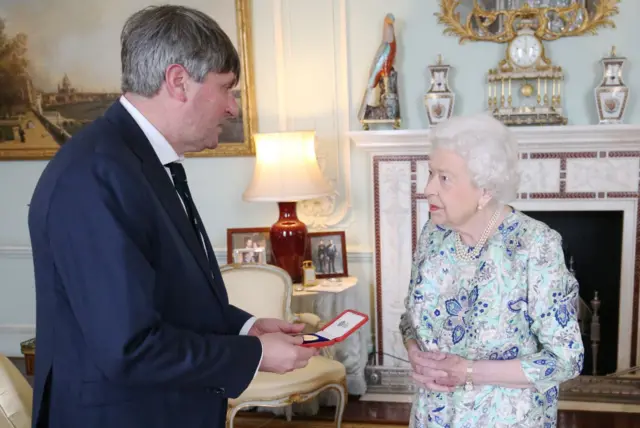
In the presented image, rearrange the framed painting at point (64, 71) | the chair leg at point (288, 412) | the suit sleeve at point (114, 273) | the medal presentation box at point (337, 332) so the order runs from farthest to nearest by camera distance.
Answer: the framed painting at point (64, 71) < the chair leg at point (288, 412) < the medal presentation box at point (337, 332) < the suit sleeve at point (114, 273)

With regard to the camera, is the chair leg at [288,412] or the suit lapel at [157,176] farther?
the chair leg at [288,412]

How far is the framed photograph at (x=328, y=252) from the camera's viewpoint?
3.50 meters

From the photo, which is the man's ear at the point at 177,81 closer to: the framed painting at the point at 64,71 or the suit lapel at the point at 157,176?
the suit lapel at the point at 157,176

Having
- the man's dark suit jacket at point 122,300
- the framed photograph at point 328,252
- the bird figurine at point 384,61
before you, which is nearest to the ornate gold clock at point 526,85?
the bird figurine at point 384,61

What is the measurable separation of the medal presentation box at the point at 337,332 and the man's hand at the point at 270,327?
9 centimetres

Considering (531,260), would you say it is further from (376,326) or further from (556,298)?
(376,326)

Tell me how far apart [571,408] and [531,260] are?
6.99 ft

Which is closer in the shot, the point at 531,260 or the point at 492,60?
the point at 531,260

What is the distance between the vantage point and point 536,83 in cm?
331

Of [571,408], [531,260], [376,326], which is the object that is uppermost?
[531,260]

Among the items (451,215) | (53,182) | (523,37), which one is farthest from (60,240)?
(523,37)

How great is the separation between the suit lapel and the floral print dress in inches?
27.9

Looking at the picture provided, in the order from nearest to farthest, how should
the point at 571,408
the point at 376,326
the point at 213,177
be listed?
the point at 571,408
the point at 376,326
the point at 213,177

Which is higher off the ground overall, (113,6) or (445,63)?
(113,6)
